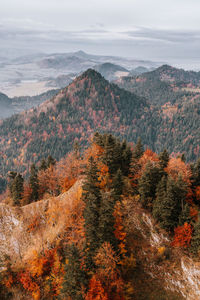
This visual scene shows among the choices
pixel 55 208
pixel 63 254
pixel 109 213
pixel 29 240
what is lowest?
pixel 29 240

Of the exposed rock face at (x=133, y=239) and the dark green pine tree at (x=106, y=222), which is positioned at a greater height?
the dark green pine tree at (x=106, y=222)

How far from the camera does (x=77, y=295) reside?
31.4 meters

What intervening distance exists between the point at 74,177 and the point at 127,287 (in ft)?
120

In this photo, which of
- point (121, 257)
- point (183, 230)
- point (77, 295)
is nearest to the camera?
→ point (77, 295)

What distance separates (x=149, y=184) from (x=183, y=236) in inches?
519

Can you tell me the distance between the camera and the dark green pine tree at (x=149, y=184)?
49938mm

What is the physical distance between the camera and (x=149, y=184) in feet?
163

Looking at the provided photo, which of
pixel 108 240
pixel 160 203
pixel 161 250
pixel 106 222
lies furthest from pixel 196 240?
pixel 106 222

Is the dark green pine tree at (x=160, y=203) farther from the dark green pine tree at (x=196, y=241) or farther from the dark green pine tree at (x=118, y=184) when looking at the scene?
the dark green pine tree at (x=118, y=184)

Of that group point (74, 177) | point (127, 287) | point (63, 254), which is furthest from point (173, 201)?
point (74, 177)

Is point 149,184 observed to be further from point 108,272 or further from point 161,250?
point 108,272

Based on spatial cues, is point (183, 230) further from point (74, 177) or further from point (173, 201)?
point (74, 177)

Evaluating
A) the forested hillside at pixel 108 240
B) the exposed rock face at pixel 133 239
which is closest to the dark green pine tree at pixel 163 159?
the forested hillside at pixel 108 240

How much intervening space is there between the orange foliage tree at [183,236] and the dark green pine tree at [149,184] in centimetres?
947
